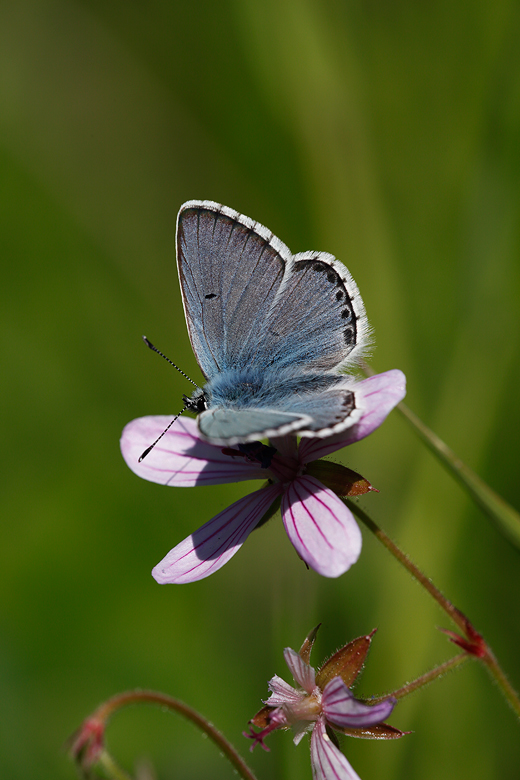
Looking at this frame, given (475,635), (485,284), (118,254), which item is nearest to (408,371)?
(485,284)

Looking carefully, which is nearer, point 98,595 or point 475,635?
point 475,635

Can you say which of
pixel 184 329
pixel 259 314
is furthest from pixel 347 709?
pixel 184 329

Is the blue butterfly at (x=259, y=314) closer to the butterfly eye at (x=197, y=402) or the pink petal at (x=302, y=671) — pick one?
the butterfly eye at (x=197, y=402)

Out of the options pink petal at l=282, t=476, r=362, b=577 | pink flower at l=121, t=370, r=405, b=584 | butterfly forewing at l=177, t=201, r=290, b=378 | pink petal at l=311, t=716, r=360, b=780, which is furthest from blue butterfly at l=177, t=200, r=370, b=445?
pink petal at l=311, t=716, r=360, b=780

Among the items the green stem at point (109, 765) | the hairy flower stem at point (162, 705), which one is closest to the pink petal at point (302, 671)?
the hairy flower stem at point (162, 705)

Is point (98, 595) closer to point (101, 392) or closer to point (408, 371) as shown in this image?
point (101, 392)

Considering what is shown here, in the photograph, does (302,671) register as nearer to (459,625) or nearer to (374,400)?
(459,625)
